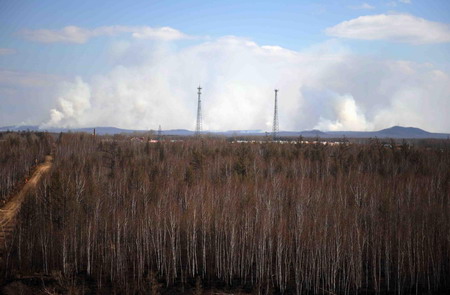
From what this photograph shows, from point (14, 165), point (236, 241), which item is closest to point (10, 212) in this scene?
point (14, 165)

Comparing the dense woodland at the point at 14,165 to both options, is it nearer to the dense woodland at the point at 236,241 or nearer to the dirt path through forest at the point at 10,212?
the dirt path through forest at the point at 10,212

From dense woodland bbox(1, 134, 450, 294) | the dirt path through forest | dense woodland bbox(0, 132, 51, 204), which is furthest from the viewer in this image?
dense woodland bbox(0, 132, 51, 204)

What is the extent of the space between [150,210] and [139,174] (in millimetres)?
15026

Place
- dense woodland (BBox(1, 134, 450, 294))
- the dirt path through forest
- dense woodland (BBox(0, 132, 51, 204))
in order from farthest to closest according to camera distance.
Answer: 1. dense woodland (BBox(0, 132, 51, 204))
2. the dirt path through forest
3. dense woodland (BBox(1, 134, 450, 294))

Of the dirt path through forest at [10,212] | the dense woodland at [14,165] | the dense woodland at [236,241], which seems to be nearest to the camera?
the dense woodland at [236,241]

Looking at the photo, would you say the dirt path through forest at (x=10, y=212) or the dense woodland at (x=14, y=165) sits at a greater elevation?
the dense woodland at (x=14, y=165)

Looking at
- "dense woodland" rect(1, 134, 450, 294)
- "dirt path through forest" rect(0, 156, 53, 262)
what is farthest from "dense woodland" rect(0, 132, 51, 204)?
"dense woodland" rect(1, 134, 450, 294)

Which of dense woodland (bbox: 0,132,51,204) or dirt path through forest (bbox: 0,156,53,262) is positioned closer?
dirt path through forest (bbox: 0,156,53,262)

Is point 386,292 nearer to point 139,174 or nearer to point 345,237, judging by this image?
point 345,237

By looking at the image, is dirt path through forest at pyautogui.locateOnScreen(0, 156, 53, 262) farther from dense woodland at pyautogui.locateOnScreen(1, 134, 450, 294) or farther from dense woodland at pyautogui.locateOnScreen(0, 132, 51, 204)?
dense woodland at pyautogui.locateOnScreen(1, 134, 450, 294)

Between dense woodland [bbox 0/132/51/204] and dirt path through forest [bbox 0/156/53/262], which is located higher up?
dense woodland [bbox 0/132/51/204]

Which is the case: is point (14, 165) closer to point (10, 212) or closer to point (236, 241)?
point (10, 212)

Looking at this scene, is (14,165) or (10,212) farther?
(14,165)

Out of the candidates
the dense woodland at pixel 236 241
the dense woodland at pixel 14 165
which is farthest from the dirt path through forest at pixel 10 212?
the dense woodland at pixel 236 241
